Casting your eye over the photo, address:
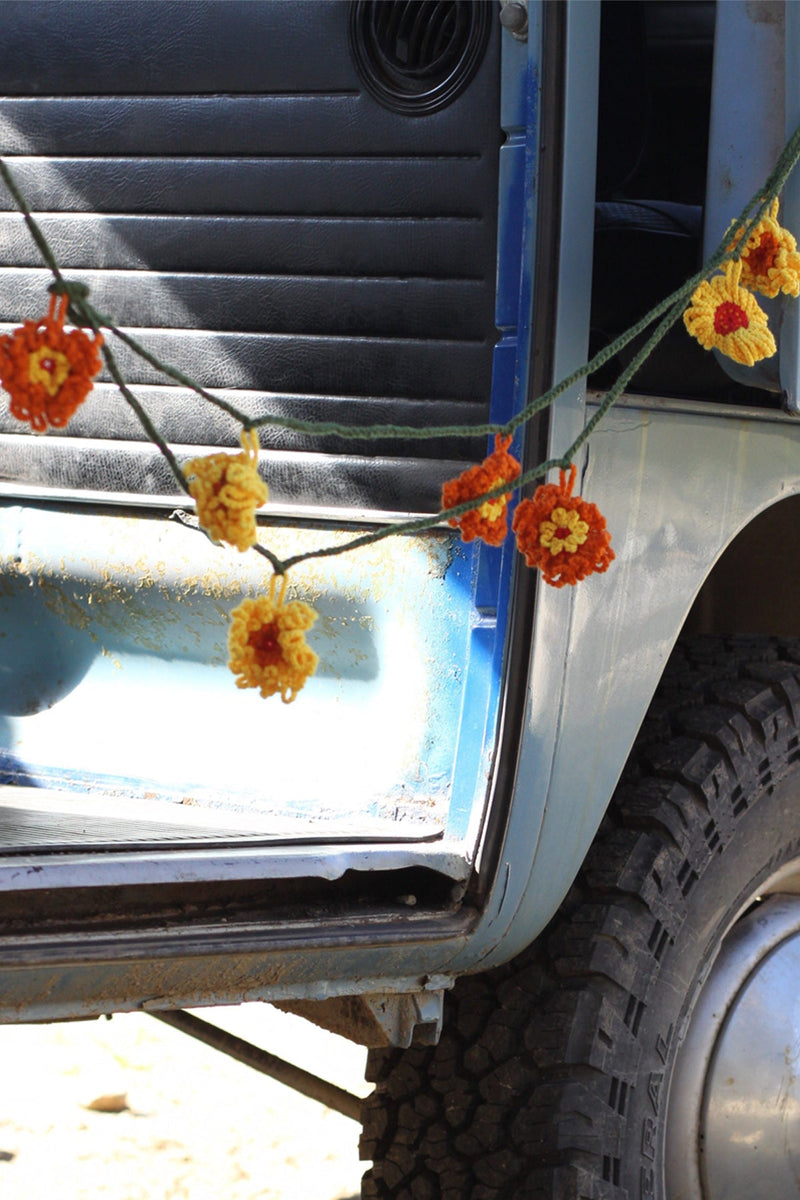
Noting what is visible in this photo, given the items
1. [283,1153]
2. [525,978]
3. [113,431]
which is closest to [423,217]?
[113,431]

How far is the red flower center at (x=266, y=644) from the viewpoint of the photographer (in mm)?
1348

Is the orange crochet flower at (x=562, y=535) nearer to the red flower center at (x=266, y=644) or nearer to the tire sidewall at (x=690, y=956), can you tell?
the red flower center at (x=266, y=644)

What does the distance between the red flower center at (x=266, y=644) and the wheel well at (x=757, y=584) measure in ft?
3.77

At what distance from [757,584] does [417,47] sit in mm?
1088

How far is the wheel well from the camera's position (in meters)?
2.30

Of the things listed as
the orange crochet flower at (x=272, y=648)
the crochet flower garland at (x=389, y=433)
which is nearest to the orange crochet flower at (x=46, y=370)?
the crochet flower garland at (x=389, y=433)

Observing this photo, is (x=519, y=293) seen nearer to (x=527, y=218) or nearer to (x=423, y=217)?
(x=527, y=218)

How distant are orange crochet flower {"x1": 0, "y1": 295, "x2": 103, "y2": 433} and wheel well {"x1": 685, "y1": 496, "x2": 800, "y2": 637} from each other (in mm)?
1370

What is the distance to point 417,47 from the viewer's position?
1.88 meters

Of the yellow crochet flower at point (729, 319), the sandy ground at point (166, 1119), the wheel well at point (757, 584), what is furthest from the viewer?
the sandy ground at point (166, 1119)

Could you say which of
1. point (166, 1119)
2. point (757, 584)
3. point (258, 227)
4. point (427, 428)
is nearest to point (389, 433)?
point (427, 428)

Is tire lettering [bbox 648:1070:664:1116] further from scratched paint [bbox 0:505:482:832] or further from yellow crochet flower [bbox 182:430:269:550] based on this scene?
yellow crochet flower [bbox 182:430:269:550]

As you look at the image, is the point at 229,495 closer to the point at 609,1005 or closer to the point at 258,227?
the point at 258,227

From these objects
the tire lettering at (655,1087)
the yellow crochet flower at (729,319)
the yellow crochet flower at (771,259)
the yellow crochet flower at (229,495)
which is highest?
the yellow crochet flower at (771,259)
